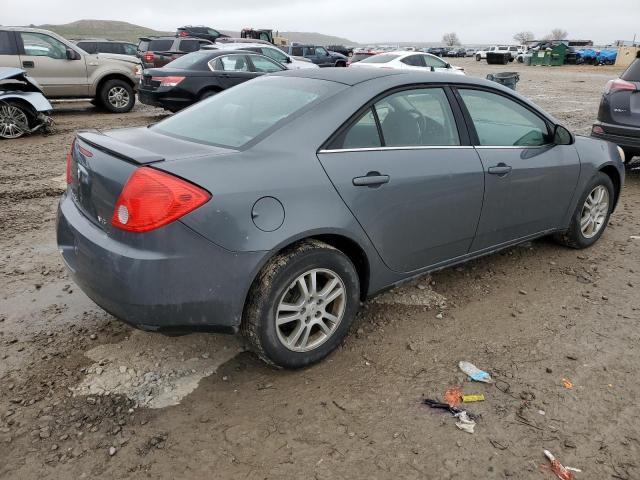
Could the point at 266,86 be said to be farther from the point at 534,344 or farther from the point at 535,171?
the point at 534,344

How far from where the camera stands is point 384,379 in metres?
2.80

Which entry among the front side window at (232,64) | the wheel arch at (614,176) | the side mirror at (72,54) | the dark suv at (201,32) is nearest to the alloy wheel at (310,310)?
the wheel arch at (614,176)

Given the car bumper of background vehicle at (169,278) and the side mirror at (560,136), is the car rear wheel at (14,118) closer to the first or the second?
Answer: the car bumper of background vehicle at (169,278)

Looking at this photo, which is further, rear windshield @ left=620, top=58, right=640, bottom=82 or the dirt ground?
rear windshield @ left=620, top=58, right=640, bottom=82

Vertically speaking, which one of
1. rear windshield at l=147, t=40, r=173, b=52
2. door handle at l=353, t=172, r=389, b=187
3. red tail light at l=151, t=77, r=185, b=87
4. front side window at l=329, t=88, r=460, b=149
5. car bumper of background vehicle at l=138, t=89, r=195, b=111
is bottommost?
car bumper of background vehicle at l=138, t=89, r=195, b=111

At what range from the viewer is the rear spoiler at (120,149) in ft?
7.90

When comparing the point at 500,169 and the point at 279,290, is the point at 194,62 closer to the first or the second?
the point at 500,169

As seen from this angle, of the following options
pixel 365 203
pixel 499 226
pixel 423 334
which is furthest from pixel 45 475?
pixel 499 226

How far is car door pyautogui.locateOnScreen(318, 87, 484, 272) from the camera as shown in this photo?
9.21ft

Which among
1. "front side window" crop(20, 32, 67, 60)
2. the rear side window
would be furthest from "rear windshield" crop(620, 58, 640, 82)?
the rear side window

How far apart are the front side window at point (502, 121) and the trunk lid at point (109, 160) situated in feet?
5.91

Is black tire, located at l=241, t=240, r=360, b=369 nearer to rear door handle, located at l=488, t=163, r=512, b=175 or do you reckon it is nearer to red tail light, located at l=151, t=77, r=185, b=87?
rear door handle, located at l=488, t=163, r=512, b=175

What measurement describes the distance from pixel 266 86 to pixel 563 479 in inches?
106

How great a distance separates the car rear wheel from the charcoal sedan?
6.53 metres
